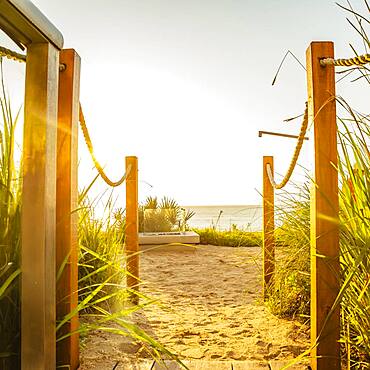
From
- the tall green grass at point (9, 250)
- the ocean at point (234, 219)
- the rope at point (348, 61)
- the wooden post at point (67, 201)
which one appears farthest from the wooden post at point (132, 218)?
the tall green grass at point (9, 250)

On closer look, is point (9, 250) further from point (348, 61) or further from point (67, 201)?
point (348, 61)

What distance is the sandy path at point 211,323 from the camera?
2812mm

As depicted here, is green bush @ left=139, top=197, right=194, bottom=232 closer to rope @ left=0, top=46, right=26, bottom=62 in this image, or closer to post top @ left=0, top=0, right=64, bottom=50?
rope @ left=0, top=46, right=26, bottom=62

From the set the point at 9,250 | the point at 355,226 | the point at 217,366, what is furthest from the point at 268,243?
the point at 9,250

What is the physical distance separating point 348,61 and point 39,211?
54.5 inches

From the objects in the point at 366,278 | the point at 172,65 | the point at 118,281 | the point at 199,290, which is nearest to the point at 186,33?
the point at 172,65

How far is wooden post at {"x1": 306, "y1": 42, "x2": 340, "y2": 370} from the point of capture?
2131mm

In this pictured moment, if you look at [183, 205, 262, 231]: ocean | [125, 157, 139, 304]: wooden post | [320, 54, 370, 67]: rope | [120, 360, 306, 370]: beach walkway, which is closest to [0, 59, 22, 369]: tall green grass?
[120, 360, 306, 370]: beach walkway

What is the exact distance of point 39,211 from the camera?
1405 millimetres

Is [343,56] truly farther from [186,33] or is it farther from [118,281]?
[186,33]

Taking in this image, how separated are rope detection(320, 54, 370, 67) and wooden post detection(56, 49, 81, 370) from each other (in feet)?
3.88

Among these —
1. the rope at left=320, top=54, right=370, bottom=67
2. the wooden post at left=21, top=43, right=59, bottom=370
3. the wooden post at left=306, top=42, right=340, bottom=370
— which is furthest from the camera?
the wooden post at left=306, top=42, right=340, bottom=370

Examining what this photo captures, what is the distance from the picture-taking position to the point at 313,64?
2.28 metres

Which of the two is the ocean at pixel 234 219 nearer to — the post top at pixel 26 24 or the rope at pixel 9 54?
the rope at pixel 9 54
